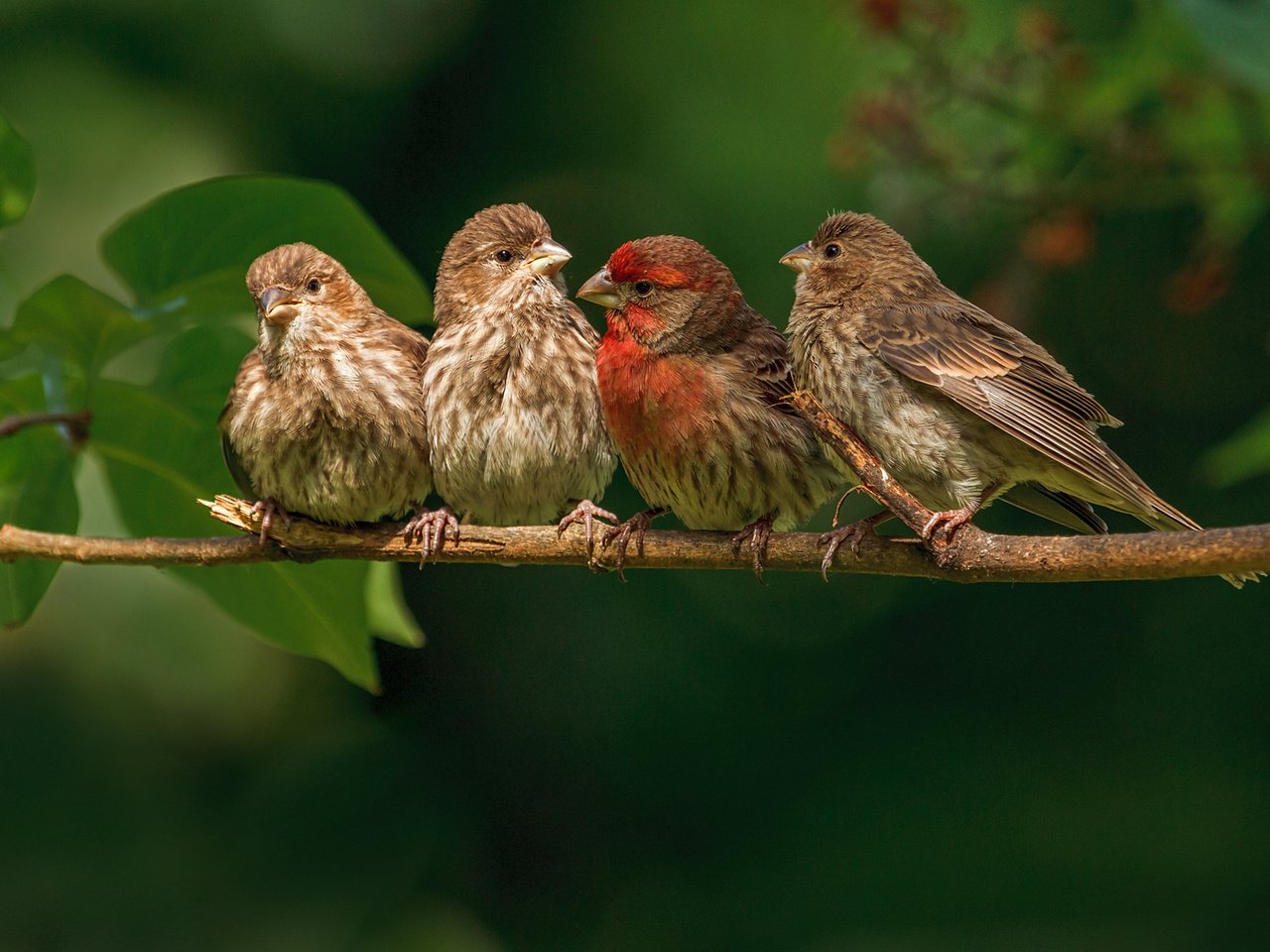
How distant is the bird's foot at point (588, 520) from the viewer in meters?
3.84

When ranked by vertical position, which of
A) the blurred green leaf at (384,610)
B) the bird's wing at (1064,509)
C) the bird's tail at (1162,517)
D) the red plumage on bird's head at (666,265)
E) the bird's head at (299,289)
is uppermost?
the red plumage on bird's head at (666,265)

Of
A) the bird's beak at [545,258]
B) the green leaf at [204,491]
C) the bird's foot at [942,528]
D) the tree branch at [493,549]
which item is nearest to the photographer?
the bird's foot at [942,528]

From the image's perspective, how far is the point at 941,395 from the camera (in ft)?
12.9

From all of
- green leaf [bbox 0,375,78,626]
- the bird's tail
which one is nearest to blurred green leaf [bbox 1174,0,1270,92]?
the bird's tail

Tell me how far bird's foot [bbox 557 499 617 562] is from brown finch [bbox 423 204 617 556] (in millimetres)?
308

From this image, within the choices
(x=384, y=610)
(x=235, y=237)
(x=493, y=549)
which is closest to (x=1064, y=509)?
(x=493, y=549)

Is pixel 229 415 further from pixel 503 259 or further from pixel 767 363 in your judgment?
pixel 767 363

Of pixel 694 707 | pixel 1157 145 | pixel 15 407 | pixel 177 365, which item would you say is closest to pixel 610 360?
pixel 177 365

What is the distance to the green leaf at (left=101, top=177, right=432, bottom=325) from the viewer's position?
148 inches

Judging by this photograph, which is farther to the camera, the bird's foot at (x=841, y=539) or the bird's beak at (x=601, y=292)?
the bird's beak at (x=601, y=292)

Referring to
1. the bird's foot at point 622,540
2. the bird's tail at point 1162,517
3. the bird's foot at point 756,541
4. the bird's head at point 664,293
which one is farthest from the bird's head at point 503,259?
the bird's tail at point 1162,517

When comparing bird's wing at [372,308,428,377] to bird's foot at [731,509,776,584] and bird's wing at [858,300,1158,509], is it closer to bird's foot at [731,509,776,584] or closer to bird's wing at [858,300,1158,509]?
bird's foot at [731,509,776,584]

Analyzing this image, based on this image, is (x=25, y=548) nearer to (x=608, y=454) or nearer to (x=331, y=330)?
(x=331, y=330)

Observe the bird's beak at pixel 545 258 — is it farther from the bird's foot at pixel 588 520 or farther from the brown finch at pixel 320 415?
the bird's foot at pixel 588 520
